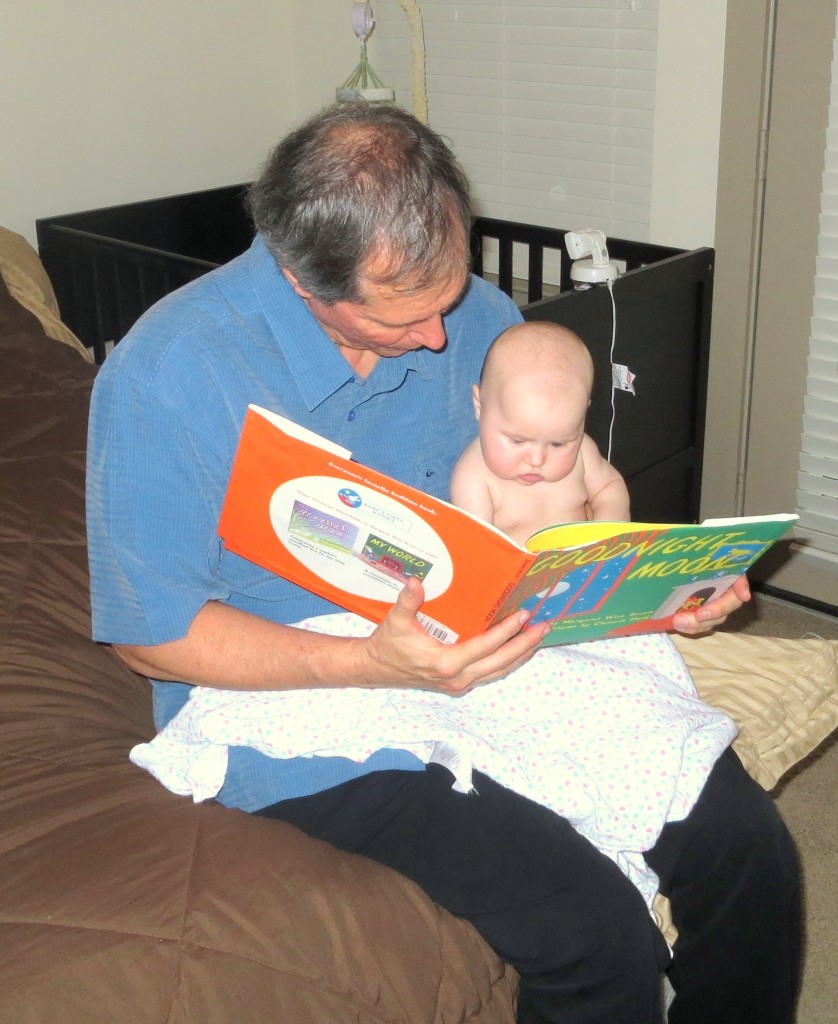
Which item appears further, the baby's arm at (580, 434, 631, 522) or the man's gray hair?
the baby's arm at (580, 434, 631, 522)

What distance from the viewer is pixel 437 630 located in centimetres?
114

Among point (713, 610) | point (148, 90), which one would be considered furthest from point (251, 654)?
point (148, 90)

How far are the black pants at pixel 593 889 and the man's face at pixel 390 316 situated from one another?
0.48 meters

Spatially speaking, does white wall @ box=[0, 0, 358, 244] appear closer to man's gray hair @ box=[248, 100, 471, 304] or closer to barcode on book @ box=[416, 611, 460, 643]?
man's gray hair @ box=[248, 100, 471, 304]

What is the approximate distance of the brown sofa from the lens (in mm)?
984

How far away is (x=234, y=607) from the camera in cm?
125

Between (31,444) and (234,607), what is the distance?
85 cm

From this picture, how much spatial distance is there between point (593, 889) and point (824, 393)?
1722 mm

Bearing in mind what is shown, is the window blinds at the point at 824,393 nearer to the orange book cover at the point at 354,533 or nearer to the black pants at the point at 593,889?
the black pants at the point at 593,889

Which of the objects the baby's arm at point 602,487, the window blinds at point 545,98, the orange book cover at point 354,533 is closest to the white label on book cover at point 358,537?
the orange book cover at point 354,533

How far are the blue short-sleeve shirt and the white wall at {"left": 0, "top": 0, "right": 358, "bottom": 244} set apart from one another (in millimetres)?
1851

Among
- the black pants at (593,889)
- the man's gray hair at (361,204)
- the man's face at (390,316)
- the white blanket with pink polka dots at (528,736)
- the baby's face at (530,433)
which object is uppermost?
the man's gray hair at (361,204)

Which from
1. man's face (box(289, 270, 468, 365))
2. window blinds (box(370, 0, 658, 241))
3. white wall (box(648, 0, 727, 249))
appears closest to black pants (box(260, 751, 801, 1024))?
man's face (box(289, 270, 468, 365))

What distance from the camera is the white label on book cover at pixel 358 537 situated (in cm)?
106
